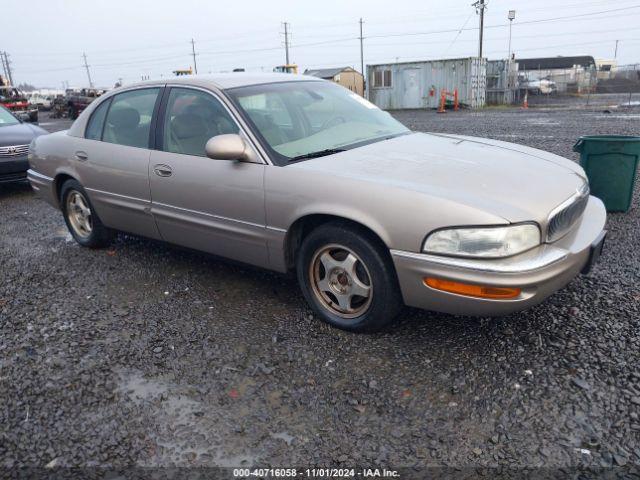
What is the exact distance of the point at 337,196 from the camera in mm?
2986

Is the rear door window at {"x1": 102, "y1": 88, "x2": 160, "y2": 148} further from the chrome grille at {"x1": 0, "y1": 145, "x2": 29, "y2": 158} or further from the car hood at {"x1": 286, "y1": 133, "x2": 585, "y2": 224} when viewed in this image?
the chrome grille at {"x1": 0, "y1": 145, "x2": 29, "y2": 158}

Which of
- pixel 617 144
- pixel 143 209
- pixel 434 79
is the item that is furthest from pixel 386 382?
pixel 434 79

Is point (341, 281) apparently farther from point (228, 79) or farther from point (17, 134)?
point (17, 134)

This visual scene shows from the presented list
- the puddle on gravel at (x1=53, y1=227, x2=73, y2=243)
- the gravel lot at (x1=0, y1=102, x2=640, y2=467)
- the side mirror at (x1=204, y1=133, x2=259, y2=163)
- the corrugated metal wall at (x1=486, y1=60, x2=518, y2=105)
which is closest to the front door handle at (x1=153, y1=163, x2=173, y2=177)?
the side mirror at (x1=204, y1=133, x2=259, y2=163)

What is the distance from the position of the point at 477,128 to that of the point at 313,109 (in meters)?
12.3

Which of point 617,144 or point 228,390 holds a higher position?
point 617,144

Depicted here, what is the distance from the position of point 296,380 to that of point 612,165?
4.29m

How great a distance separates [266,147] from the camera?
3.39 m

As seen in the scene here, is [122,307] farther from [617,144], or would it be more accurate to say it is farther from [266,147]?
[617,144]

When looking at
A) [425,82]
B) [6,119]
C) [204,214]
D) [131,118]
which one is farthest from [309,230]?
[425,82]

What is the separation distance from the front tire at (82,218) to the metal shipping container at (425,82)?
916 inches

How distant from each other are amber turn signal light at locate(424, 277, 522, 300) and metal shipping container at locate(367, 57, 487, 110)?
80.6 feet

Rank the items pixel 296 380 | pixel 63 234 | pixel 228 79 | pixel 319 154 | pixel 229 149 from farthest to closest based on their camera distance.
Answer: pixel 63 234 → pixel 228 79 → pixel 319 154 → pixel 229 149 → pixel 296 380

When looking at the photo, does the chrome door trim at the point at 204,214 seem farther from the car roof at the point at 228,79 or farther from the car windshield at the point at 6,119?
the car windshield at the point at 6,119
